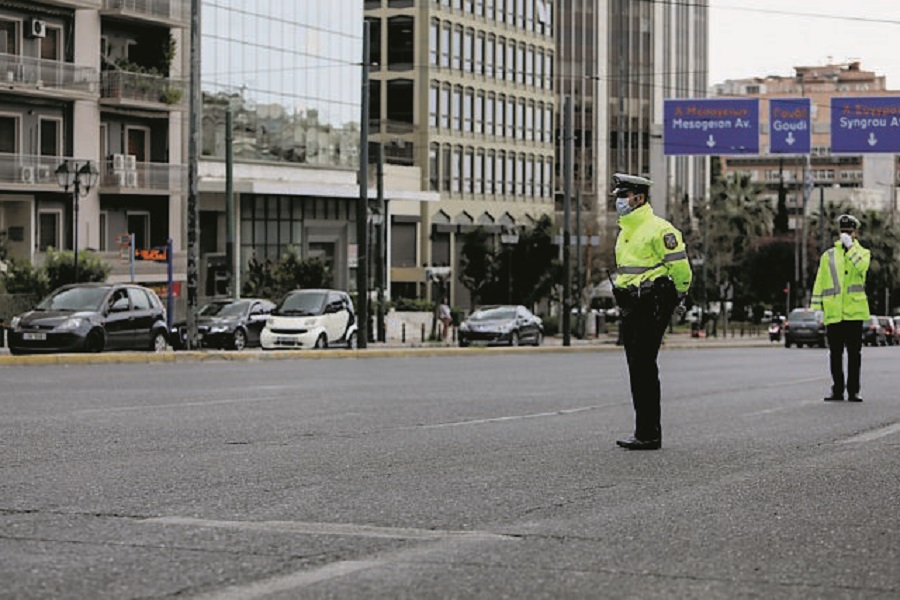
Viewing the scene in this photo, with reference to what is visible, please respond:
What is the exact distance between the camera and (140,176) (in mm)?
58531

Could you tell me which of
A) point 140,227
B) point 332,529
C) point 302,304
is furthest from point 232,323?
point 332,529

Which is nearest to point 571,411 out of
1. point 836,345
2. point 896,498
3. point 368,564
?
point 836,345

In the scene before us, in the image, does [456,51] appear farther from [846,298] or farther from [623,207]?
[623,207]

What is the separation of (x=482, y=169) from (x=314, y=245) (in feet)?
75.0

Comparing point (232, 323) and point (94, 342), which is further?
point (232, 323)

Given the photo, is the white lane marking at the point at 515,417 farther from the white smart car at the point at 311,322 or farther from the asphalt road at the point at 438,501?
the white smart car at the point at 311,322

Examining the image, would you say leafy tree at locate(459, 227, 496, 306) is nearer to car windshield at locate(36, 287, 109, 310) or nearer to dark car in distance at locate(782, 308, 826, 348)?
dark car in distance at locate(782, 308, 826, 348)

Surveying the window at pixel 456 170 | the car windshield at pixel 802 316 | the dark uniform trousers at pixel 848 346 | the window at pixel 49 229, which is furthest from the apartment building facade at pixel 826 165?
the dark uniform trousers at pixel 848 346

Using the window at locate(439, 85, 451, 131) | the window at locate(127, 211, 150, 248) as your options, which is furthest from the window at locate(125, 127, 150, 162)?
the window at locate(439, 85, 451, 131)

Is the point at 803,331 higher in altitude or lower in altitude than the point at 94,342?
lower

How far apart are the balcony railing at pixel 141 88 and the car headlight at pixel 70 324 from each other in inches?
1028

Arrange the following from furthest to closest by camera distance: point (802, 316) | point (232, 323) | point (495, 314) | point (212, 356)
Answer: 1. point (802, 316)
2. point (495, 314)
3. point (232, 323)
4. point (212, 356)

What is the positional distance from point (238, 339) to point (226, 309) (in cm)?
160

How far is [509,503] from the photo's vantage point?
8.37 m
